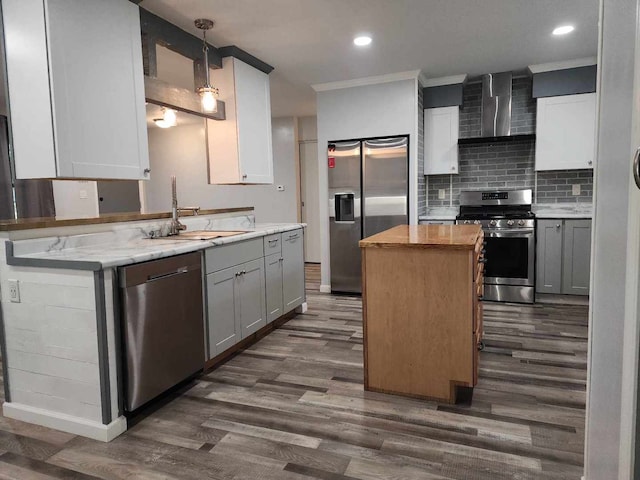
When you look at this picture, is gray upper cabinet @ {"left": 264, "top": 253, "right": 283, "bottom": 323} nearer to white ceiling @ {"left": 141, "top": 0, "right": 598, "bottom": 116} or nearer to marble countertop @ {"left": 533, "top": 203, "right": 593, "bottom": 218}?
white ceiling @ {"left": 141, "top": 0, "right": 598, "bottom": 116}

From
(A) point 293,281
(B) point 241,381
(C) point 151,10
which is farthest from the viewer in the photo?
(A) point 293,281

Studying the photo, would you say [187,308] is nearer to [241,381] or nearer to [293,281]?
[241,381]

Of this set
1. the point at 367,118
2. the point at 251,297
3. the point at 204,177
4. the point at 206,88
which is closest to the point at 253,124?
the point at 206,88

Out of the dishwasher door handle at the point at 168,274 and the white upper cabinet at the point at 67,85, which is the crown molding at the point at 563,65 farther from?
the dishwasher door handle at the point at 168,274

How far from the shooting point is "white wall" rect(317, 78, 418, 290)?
179 inches

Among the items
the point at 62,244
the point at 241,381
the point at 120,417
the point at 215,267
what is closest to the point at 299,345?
the point at 241,381

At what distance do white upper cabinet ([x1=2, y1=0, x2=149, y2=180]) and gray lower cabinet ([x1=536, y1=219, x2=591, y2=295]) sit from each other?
3.93 metres

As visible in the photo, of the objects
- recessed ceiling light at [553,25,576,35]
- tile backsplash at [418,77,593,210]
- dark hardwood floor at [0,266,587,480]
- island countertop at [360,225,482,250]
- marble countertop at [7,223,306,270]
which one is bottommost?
dark hardwood floor at [0,266,587,480]

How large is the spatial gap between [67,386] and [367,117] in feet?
12.3

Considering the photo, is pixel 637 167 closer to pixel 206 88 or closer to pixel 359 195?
pixel 206 88

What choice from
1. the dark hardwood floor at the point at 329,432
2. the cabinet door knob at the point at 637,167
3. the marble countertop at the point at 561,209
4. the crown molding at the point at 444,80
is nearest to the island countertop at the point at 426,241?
the dark hardwood floor at the point at 329,432

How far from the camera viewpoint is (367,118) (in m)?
4.71

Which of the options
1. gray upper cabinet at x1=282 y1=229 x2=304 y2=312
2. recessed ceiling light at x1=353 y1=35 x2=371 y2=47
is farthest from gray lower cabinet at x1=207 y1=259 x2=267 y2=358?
recessed ceiling light at x1=353 y1=35 x2=371 y2=47

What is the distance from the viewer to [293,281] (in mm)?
3990
